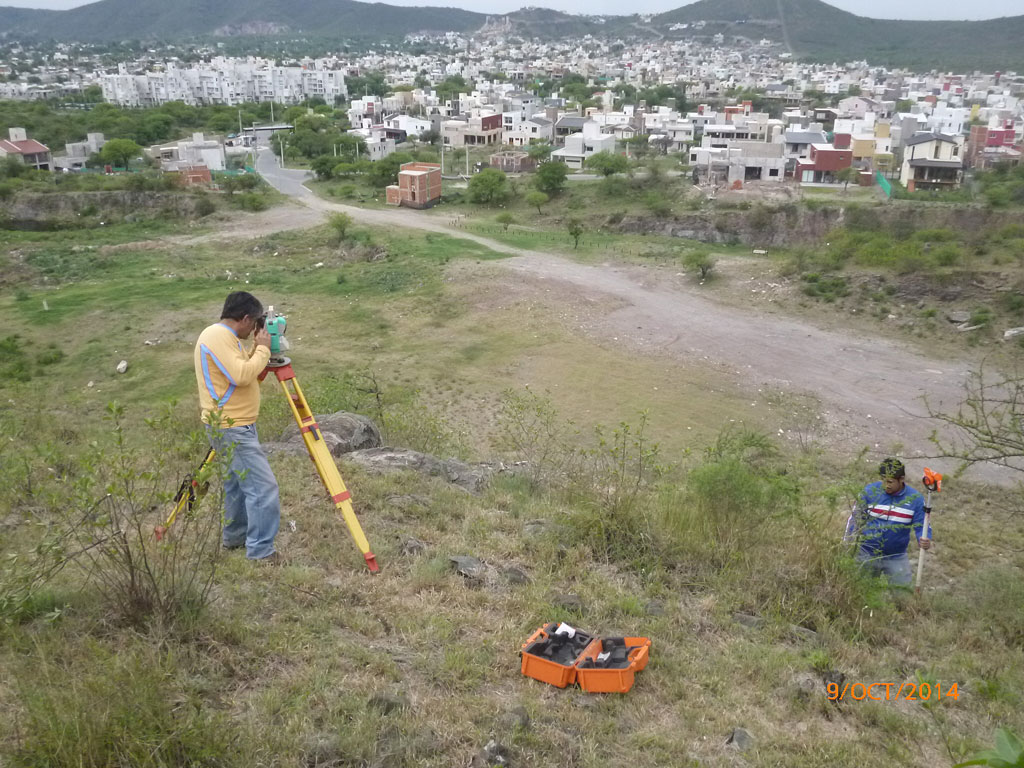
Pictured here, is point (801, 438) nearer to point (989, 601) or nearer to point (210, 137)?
point (989, 601)

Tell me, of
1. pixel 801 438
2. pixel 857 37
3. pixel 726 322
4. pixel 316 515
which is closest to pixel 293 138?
pixel 726 322

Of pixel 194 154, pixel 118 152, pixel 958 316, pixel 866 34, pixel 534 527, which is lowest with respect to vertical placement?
pixel 958 316

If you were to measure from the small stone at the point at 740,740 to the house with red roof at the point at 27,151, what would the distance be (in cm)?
4031

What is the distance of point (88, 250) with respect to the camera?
2408cm

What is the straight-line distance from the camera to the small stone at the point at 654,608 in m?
3.74

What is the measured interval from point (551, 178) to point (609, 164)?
11.2 feet

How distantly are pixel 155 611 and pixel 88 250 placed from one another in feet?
81.4

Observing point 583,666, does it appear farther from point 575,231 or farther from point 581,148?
point 581,148

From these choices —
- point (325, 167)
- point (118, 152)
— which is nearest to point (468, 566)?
point (325, 167)

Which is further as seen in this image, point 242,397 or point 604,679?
point 242,397

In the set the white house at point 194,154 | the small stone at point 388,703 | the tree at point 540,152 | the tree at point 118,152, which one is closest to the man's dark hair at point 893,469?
the small stone at point 388,703

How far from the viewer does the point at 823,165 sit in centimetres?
3134

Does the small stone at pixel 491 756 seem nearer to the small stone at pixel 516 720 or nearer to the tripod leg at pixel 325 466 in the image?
the small stone at pixel 516 720

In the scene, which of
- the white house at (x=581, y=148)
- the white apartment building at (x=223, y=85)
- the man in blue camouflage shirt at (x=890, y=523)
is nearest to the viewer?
the man in blue camouflage shirt at (x=890, y=523)
